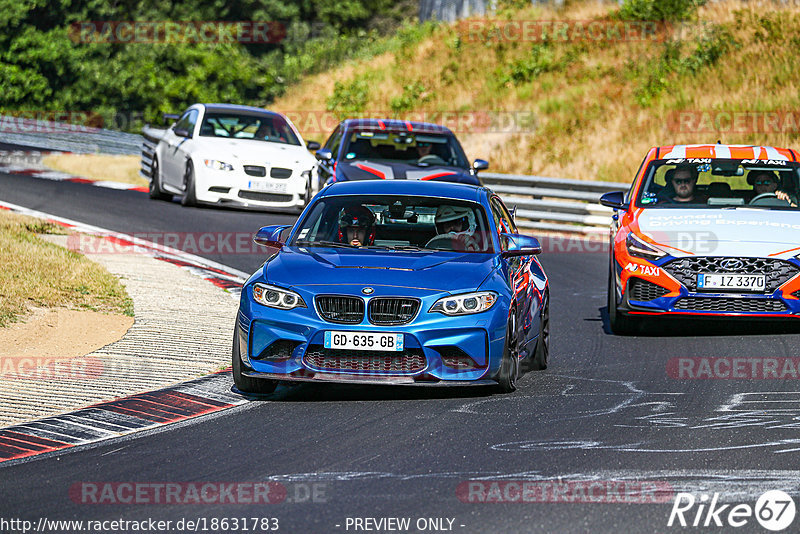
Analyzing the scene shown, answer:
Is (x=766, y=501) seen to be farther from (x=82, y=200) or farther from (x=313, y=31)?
(x=313, y=31)

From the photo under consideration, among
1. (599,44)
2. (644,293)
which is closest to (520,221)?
(644,293)

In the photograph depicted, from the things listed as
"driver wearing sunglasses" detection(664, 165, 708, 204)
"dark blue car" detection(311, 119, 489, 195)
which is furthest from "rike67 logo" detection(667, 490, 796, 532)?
"dark blue car" detection(311, 119, 489, 195)

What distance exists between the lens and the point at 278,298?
8.79 metres

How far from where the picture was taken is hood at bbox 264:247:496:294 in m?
8.80

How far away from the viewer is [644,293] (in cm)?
1192

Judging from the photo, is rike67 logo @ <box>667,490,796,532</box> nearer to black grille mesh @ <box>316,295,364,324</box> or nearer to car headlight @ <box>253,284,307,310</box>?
black grille mesh @ <box>316,295,364,324</box>

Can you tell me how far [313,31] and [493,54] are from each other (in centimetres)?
1962

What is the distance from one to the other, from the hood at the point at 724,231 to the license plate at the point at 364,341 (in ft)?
13.3

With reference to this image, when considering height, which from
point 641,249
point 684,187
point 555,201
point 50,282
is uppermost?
point 684,187

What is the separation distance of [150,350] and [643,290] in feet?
14.1

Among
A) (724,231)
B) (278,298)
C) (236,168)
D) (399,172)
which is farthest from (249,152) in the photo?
(278,298)

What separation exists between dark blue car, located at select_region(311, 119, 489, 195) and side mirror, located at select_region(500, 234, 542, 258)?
330 inches

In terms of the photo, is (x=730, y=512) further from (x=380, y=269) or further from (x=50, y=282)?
(x=50, y=282)

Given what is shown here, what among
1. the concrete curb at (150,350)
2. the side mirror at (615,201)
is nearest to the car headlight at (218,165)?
the concrete curb at (150,350)
